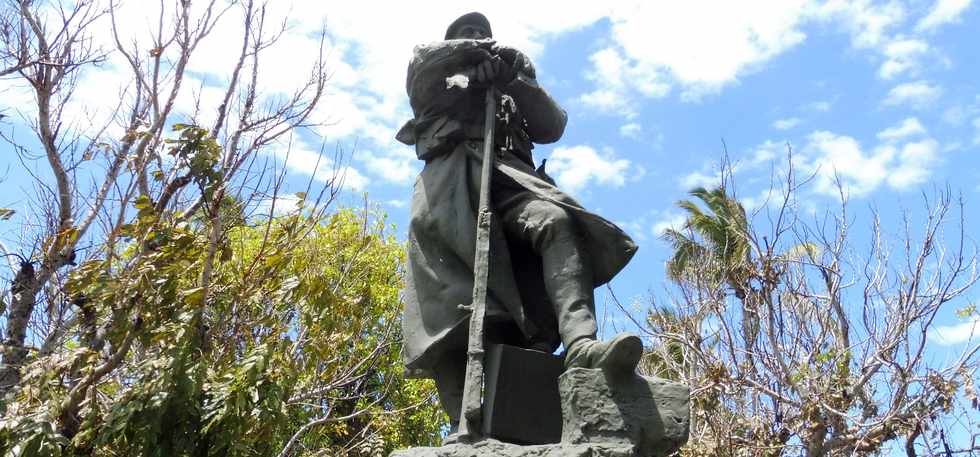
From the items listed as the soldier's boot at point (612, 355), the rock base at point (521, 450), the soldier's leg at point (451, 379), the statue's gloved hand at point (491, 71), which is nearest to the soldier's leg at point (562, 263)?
the soldier's boot at point (612, 355)

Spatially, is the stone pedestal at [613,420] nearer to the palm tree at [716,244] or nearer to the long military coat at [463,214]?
the long military coat at [463,214]

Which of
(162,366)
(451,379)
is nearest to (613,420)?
(451,379)

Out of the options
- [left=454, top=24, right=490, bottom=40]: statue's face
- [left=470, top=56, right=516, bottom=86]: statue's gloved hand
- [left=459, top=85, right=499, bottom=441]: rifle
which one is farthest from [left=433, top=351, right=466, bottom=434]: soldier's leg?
[left=454, top=24, right=490, bottom=40]: statue's face

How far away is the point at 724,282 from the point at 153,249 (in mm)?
8369

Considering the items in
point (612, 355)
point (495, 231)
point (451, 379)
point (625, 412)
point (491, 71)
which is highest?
point (491, 71)

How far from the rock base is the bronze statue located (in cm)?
17

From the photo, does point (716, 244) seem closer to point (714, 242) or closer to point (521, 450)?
point (714, 242)

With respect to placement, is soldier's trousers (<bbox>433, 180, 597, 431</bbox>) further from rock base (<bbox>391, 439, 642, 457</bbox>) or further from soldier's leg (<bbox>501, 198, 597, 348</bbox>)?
rock base (<bbox>391, 439, 642, 457</bbox>)

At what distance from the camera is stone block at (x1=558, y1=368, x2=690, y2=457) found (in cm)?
321

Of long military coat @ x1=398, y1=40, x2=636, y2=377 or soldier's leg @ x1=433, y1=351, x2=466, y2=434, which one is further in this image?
soldier's leg @ x1=433, y1=351, x2=466, y2=434

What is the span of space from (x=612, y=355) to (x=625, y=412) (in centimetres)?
21

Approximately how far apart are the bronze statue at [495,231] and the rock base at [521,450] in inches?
6.8

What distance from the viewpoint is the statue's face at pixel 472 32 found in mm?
4750

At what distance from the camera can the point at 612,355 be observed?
3.22 meters
